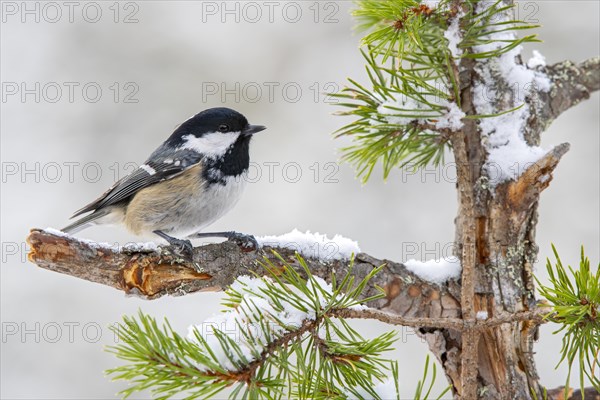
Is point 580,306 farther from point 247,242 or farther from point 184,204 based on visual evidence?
point 184,204

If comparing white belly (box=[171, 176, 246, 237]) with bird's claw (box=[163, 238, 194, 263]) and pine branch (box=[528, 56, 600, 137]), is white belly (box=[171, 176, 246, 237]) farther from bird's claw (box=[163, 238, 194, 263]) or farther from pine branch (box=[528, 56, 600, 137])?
pine branch (box=[528, 56, 600, 137])

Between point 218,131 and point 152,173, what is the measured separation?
0.80 ft

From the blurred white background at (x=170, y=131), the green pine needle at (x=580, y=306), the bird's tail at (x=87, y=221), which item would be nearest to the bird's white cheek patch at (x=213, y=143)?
the bird's tail at (x=87, y=221)

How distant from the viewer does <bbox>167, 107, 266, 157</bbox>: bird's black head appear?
1837 mm

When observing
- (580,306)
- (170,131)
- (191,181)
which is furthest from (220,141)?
(170,131)

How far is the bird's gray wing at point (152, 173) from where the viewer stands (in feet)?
6.03

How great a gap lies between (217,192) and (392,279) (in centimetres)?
70

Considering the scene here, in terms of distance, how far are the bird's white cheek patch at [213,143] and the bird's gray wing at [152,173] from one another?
0.02 meters

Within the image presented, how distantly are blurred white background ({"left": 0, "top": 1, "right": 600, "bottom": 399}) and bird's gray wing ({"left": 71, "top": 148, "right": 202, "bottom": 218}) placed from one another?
1135mm

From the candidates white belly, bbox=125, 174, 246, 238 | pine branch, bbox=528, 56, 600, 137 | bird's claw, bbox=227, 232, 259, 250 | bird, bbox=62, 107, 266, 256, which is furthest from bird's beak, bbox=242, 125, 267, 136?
pine branch, bbox=528, 56, 600, 137

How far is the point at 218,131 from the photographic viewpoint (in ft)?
6.11

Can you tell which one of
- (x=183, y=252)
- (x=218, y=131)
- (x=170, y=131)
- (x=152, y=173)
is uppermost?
(x=170, y=131)

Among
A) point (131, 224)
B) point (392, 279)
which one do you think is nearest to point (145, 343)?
point (392, 279)

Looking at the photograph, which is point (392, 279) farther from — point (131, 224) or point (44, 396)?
point (44, 396)
